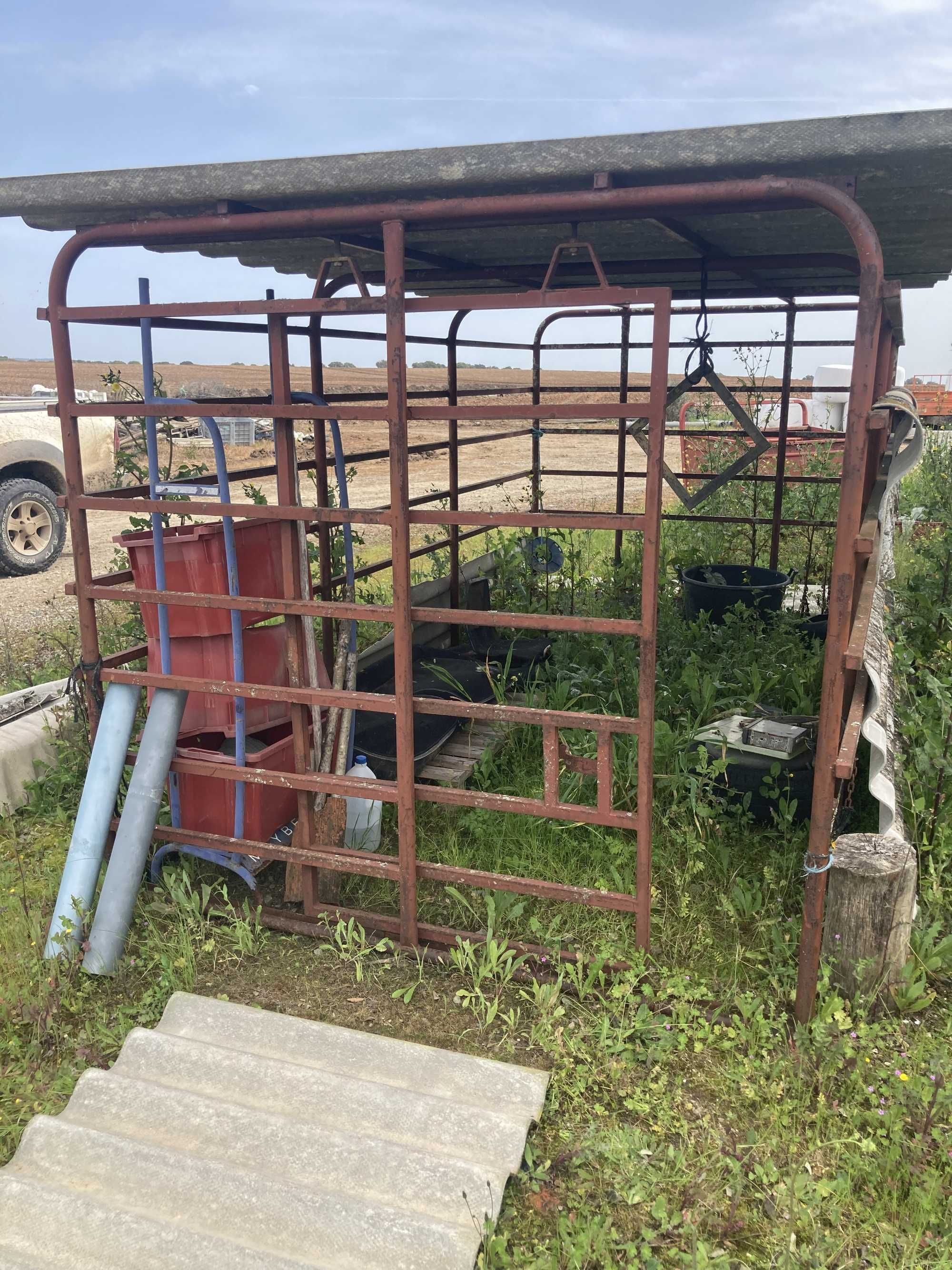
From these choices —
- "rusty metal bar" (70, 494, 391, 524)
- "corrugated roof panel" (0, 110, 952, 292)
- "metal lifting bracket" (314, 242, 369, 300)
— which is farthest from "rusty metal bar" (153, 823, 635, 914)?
"corrugated roof panel" (0, 110, 952, 292)

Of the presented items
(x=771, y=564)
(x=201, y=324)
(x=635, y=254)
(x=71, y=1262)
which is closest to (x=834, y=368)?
(x=771, y=564)

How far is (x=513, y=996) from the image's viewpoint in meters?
3.44

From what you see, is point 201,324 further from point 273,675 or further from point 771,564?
point 771,564

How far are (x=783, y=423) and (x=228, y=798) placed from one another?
17.6 ft

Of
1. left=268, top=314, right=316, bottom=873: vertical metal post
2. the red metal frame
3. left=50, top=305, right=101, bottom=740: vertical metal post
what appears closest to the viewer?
the red metal frame

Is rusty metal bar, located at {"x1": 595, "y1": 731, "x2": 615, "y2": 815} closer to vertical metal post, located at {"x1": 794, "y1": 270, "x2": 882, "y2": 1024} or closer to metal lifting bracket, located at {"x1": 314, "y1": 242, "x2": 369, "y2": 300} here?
vertical metal post, located at {"x1": 794, "y1": 270, "x2": 882, "y2": 1024}

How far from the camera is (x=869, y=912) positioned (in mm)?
3139

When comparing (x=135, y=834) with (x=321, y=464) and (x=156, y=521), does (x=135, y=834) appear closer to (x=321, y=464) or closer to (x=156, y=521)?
(x=156, y=521)

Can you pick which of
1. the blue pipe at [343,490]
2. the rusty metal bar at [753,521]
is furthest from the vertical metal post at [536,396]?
the blue pipe at [343,490]

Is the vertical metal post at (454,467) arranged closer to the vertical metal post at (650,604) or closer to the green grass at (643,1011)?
the green grass at (643,1011)

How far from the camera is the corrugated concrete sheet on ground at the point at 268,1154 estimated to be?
2.42 metres

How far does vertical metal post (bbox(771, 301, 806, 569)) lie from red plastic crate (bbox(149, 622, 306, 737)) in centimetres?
458

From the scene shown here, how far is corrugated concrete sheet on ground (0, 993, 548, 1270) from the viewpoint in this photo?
2416mm

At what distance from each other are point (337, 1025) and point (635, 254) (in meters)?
4.50
